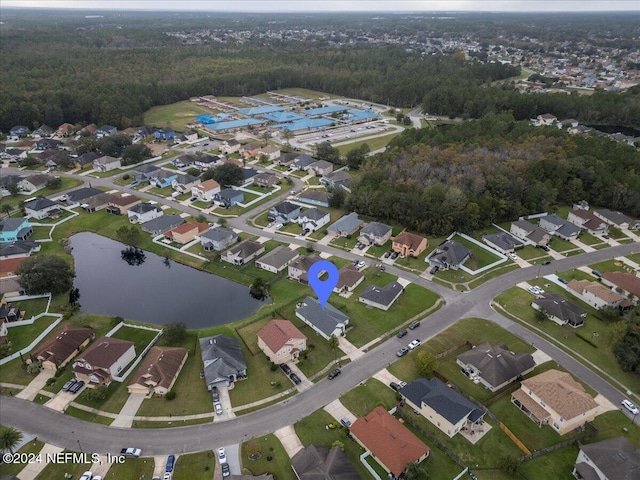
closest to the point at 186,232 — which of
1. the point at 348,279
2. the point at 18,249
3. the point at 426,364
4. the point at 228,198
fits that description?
the point at 228,198

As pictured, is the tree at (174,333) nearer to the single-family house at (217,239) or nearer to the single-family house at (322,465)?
the single-family house at (217,239)

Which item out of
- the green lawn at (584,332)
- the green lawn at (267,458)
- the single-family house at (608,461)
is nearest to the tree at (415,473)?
the green lawn at (267,458)

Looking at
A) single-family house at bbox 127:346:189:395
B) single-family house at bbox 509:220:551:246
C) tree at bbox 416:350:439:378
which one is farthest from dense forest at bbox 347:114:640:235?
single-family house at bbox 127:346:189:395

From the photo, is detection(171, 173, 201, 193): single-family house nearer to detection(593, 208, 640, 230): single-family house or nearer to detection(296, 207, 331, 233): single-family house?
Result: detection(296, 207, 331, 233): single-family house

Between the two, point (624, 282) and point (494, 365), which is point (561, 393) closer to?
point (494, 365)

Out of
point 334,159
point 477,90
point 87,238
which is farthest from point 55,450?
point 477,90
